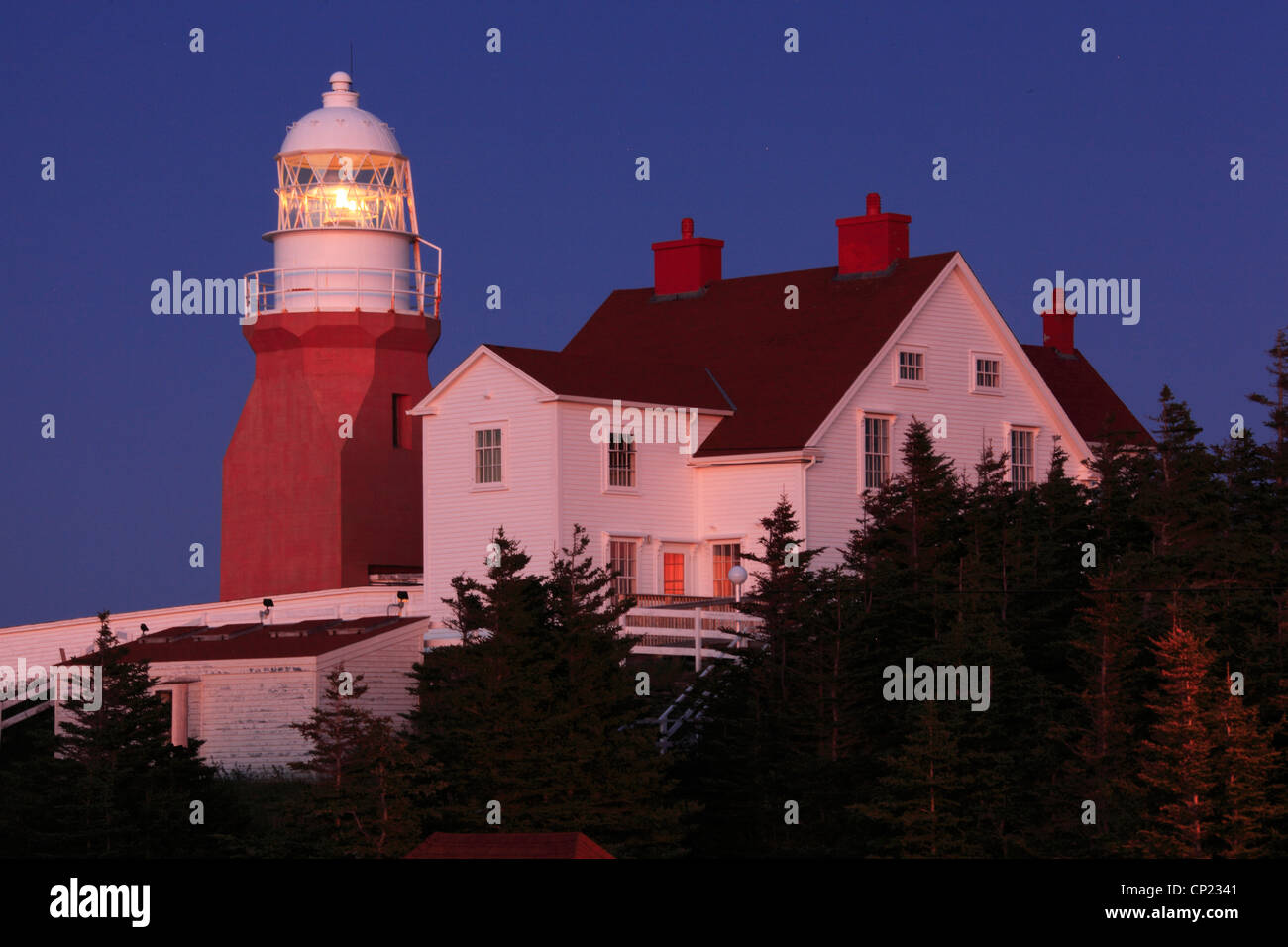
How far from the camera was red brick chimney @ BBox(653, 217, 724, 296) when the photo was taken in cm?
5028

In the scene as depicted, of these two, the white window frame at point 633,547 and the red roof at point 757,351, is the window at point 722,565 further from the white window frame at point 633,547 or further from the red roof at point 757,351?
the red roof at point 757,351

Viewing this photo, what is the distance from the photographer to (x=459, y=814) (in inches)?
1242

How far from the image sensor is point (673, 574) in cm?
4347

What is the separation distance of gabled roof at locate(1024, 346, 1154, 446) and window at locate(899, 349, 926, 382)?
593 cm

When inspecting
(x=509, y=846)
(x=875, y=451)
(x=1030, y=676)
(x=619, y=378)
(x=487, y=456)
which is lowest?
(x=509, y=846)

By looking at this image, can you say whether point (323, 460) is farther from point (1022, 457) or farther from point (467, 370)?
point (1022, 457)

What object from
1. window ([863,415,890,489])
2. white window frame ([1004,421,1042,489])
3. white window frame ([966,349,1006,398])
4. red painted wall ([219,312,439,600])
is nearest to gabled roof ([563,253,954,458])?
window ([863,415,890,489])

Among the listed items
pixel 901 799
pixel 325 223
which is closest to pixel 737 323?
pixel 325 223

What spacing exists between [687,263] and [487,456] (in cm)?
993

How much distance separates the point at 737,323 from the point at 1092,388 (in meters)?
10.6

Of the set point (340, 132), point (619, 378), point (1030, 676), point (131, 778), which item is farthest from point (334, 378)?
point (1030, 676)

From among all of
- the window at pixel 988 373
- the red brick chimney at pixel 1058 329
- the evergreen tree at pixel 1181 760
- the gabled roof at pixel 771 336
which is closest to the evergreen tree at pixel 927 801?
the evergreen tree at pixel 1181 760

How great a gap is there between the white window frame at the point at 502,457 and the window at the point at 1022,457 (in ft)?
37.2

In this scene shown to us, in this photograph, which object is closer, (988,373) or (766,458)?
(766,458)
